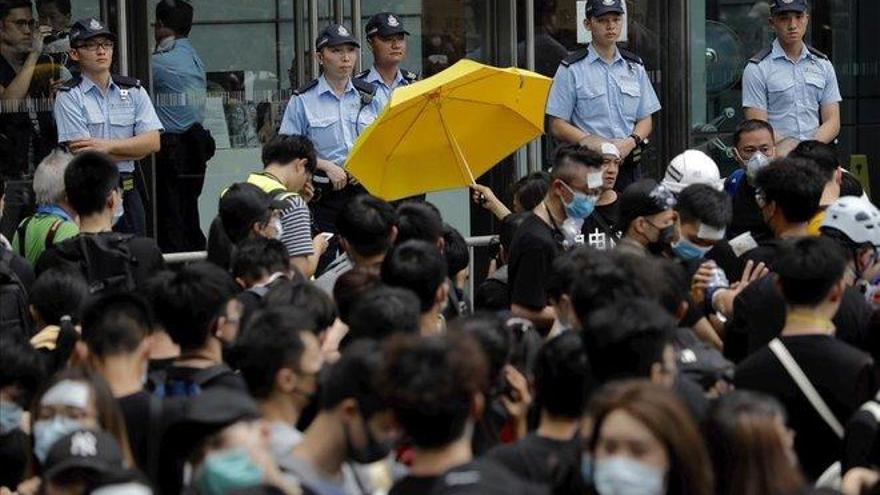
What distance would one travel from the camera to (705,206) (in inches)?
317

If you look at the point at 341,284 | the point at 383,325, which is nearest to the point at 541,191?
the point at 341,284

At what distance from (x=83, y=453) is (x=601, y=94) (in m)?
7.24

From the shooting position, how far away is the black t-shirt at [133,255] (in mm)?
8016

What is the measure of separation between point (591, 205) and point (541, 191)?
1517mm

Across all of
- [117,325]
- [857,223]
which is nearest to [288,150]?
[857,223]

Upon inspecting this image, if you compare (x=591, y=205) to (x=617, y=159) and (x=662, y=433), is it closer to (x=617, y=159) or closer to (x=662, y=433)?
(x=617, y=159)

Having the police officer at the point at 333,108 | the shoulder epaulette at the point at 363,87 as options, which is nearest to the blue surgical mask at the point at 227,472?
the police officer at the point at 333,108

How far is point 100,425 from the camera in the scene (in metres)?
5.55

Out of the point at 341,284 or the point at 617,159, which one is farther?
the point at 617,159

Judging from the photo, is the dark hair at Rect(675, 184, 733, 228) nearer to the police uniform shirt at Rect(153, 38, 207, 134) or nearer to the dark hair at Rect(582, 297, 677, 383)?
the dark hair at Rect(582, 297, 677, 383)

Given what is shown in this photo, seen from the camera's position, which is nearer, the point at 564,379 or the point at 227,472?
the point at 227,472

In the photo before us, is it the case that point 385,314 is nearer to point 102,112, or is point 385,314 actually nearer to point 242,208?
point 242,208

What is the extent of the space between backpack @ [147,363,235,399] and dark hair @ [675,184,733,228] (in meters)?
2.54

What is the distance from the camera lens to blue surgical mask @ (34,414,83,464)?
18.1 ft
